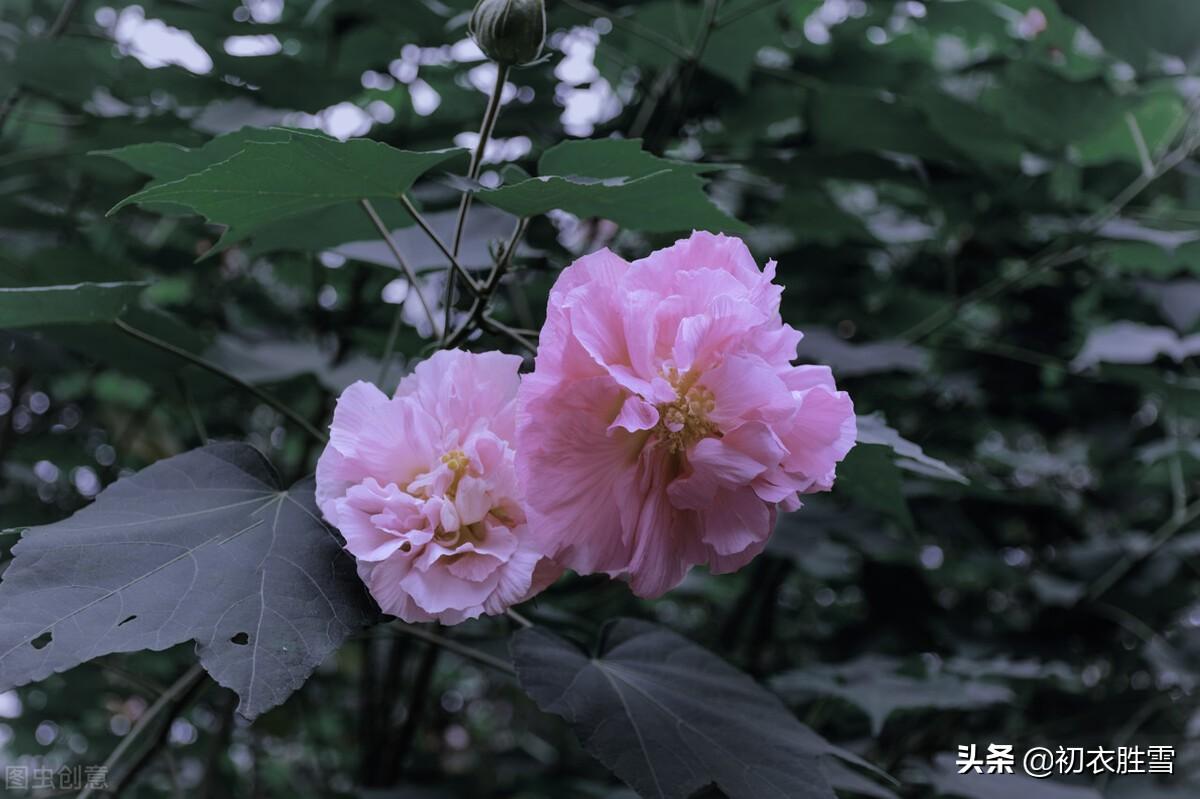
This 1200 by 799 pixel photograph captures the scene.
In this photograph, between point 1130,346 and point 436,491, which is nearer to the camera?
point 436,491

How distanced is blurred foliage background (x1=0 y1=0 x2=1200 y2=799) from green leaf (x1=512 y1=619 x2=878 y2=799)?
21cm

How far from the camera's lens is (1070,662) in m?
1.96

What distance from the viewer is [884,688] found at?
1331mm

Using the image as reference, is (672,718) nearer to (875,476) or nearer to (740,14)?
(875,476)

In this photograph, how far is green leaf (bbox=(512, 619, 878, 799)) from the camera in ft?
2.76

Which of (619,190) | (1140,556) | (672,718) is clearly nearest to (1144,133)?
(1140,556)

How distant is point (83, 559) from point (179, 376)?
0.56 metres

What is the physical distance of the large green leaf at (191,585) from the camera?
0.71 m

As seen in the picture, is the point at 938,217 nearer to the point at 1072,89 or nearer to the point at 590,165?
the point at 1072,89

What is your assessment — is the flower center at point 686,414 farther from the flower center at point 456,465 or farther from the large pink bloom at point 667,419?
the flower center at point 456,465

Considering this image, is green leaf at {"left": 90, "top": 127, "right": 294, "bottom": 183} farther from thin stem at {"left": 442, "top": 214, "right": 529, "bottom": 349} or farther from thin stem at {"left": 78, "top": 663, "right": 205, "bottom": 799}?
thin stem at {"left": 78, "top": 663, "right": 205, "bottom": 799}

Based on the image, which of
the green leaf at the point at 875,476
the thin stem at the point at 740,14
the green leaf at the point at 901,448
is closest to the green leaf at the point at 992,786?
the green leaf at the point at 875,476

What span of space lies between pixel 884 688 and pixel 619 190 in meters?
0.80

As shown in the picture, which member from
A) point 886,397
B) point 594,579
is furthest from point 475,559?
point 886,397
